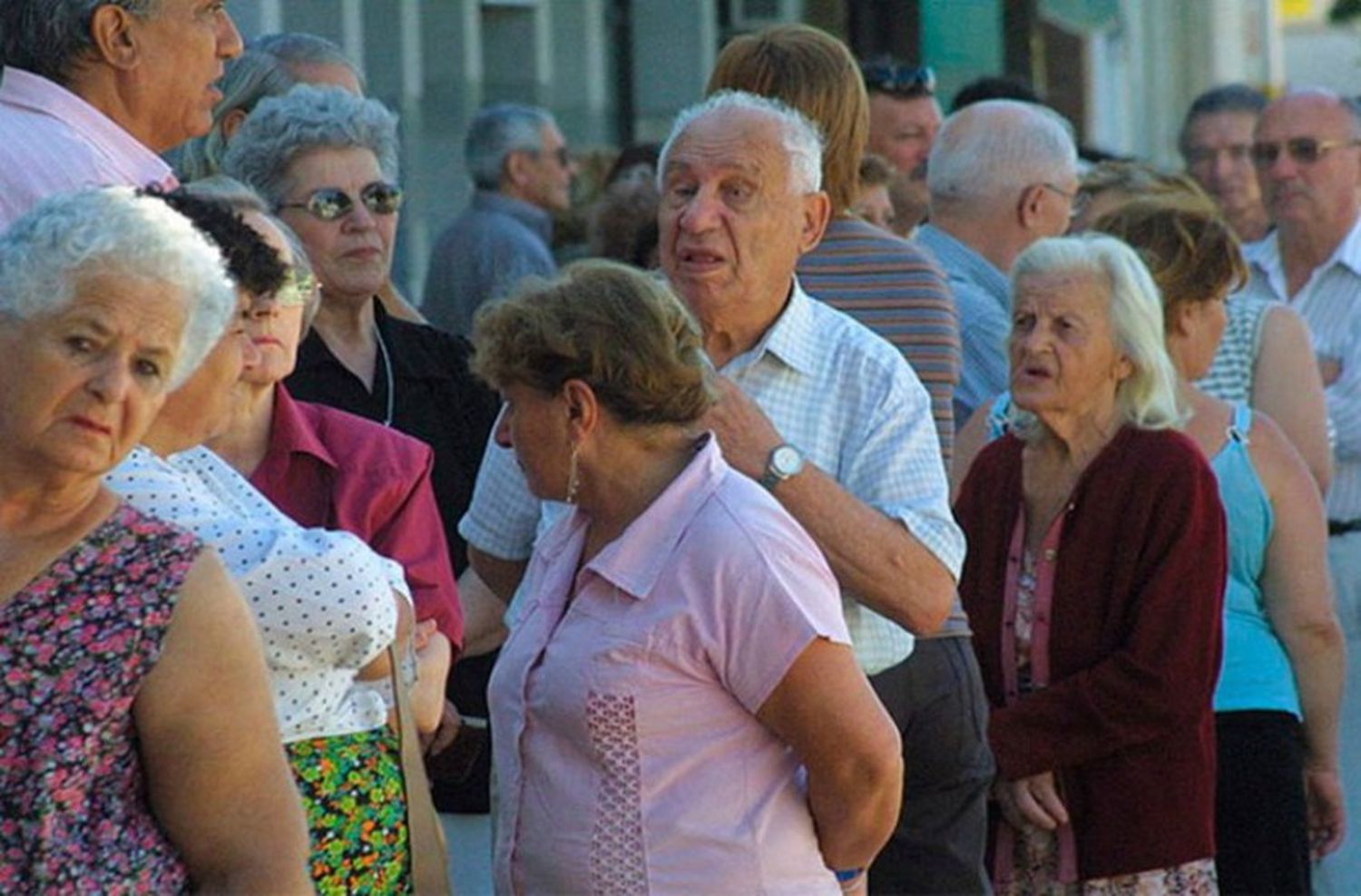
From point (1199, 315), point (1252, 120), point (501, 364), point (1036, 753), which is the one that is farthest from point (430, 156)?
point (501, 364)

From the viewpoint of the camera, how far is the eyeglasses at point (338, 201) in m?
4.95

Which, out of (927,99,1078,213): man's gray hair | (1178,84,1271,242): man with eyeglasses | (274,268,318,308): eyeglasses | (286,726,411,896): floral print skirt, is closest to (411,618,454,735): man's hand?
(286,726,411,896): floral print skirt

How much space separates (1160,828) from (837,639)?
1.75 metres

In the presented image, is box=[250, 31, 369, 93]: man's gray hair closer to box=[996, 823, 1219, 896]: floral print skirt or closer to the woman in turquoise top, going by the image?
the woman in turquoise top

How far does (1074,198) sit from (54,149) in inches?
148

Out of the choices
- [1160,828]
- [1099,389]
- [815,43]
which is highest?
[815,43]

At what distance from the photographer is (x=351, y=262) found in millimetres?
4918

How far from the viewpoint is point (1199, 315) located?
615 cm

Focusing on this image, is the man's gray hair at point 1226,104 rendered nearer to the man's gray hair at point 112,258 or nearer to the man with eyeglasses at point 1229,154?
Result: the man with eyeglasses at point 1229,154

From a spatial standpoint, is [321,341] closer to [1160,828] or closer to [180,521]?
[180,521]

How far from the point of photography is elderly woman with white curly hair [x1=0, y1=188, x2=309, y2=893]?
2.96 m

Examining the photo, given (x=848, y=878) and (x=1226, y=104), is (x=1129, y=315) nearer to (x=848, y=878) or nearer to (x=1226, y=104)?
(x=848, y=878)

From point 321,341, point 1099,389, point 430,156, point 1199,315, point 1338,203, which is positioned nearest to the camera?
point 321,341

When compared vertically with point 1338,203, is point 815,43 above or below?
above
